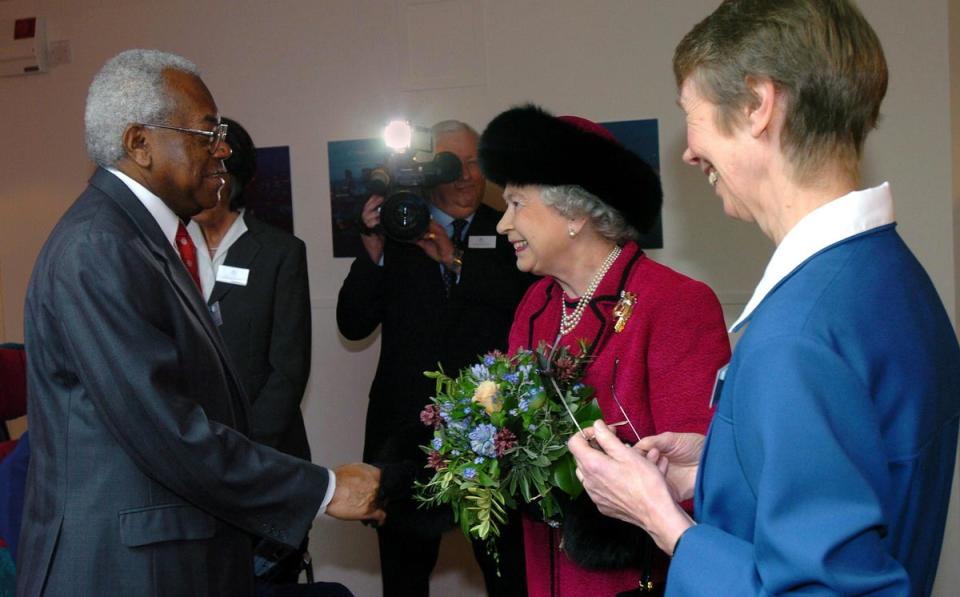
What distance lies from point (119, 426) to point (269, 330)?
5.46ft

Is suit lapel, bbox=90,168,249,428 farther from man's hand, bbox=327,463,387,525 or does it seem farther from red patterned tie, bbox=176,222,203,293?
man's hand, bbox=327,463,387,525

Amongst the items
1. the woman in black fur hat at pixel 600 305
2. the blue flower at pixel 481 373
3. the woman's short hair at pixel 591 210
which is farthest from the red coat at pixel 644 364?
the blue flower at pixel 481 373

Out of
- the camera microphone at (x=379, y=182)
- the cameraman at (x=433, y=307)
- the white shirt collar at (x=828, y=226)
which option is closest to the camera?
the white shirt collar at (x=828, y=226)

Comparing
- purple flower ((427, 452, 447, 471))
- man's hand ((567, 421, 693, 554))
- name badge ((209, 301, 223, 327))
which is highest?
name badge ((209, 301, 223, 327))

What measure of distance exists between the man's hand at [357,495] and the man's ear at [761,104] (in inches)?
56.5

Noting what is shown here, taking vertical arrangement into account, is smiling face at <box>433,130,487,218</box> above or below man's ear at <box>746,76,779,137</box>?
above

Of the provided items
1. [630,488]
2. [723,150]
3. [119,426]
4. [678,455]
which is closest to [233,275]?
[119,426]

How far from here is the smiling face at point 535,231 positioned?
247cm

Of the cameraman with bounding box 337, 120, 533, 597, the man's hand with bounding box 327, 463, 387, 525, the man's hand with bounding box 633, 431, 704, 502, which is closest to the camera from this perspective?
the man's hand with bounding box 633, 431, 704, 502

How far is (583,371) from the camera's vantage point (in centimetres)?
208

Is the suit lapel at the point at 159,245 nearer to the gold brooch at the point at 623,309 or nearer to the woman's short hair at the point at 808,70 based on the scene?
the gold brooch at the point at 623,309

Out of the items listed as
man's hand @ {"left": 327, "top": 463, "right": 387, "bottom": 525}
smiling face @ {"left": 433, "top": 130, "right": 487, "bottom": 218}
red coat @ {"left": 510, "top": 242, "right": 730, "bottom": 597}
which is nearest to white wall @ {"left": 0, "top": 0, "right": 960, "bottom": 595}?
smiling face @ {"left": 433, "top": 130, "right": 487, "bottom": 218}

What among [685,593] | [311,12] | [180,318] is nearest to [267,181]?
[311,12]

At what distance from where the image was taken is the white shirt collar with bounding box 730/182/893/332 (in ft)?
3.66
